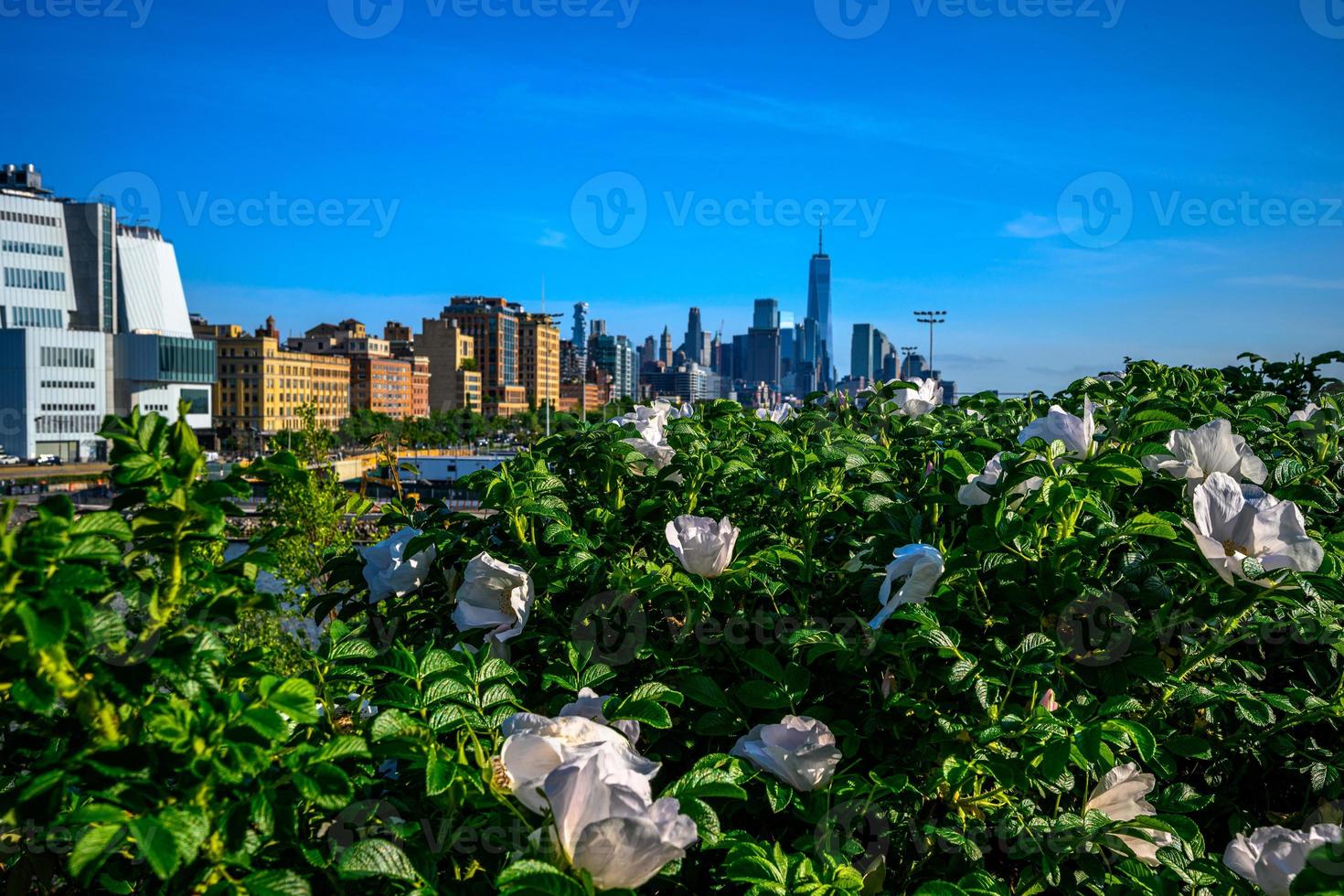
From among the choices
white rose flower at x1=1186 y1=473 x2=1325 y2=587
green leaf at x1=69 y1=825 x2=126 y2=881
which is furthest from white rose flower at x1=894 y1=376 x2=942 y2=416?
green leaf at x1=69 y1=825 x2=126 y2=881

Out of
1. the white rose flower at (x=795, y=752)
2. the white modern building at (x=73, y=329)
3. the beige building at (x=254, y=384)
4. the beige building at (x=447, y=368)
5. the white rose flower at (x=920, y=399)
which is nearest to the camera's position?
the white rose flower at (x=795, y=752)

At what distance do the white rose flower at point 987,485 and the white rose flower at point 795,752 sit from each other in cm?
52

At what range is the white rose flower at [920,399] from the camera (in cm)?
305

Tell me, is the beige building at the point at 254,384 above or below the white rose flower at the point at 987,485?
above

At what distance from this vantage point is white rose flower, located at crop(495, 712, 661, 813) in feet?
3.53

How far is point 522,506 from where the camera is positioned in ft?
6.16

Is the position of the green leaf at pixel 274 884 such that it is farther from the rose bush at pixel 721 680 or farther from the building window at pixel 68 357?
the building window at pixel 68 357

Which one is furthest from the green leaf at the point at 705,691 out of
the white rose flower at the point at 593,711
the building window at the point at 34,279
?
the building window at the point at 34,279

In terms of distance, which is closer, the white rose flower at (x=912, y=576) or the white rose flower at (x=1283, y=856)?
the white rose flower at (x=1283, y=856)

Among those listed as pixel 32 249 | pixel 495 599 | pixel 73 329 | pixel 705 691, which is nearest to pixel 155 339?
pixel 73 329

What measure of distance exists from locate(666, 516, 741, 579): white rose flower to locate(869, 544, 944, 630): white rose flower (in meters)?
0.30

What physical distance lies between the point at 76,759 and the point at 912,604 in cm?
115

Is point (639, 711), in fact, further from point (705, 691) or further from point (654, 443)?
point (654, 443)

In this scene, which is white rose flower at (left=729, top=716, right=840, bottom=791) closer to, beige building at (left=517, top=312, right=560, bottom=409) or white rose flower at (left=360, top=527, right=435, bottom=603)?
white rose flower at (left=360, top=527, right=435, bottom=603)
